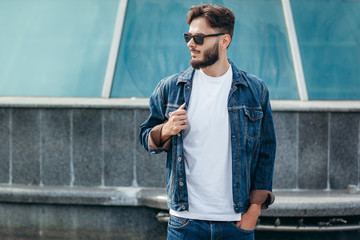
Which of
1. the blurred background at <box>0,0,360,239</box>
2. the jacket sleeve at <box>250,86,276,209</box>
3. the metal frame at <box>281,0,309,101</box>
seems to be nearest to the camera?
the jacket sleeve at <box>250,86,276,209</box>

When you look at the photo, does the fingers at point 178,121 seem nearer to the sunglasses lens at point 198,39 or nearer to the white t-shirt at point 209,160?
the white t-shirt at point 209,160

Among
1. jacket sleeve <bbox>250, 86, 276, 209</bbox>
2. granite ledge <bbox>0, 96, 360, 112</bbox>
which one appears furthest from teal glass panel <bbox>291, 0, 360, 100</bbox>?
jacket sleeve <bbox>250, 86, 276, 209</bbox>

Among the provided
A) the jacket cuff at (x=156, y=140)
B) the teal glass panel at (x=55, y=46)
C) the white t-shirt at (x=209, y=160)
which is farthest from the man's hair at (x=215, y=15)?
the teal glass panel at (x=55, y=46)

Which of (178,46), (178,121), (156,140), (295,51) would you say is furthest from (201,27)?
(295,51)

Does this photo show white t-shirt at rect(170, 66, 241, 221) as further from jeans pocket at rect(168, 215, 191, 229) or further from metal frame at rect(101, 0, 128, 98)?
metal frame at rect(101, 0, 128, 98)

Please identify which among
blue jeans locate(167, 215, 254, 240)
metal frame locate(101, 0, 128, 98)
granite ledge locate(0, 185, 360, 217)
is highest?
metal frame locate(101, 0, 128, 98)

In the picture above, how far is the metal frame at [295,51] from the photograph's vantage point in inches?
240

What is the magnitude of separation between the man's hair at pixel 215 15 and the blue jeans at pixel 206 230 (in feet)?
3.25

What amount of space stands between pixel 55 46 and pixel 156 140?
14.8 ft

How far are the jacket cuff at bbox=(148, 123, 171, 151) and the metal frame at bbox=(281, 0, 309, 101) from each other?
12.3 ft

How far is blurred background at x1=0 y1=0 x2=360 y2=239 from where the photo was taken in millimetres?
5164

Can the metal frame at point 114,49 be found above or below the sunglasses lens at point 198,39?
above

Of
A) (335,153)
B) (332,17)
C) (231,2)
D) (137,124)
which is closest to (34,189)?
(137,124)

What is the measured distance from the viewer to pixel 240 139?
8.29 feet
